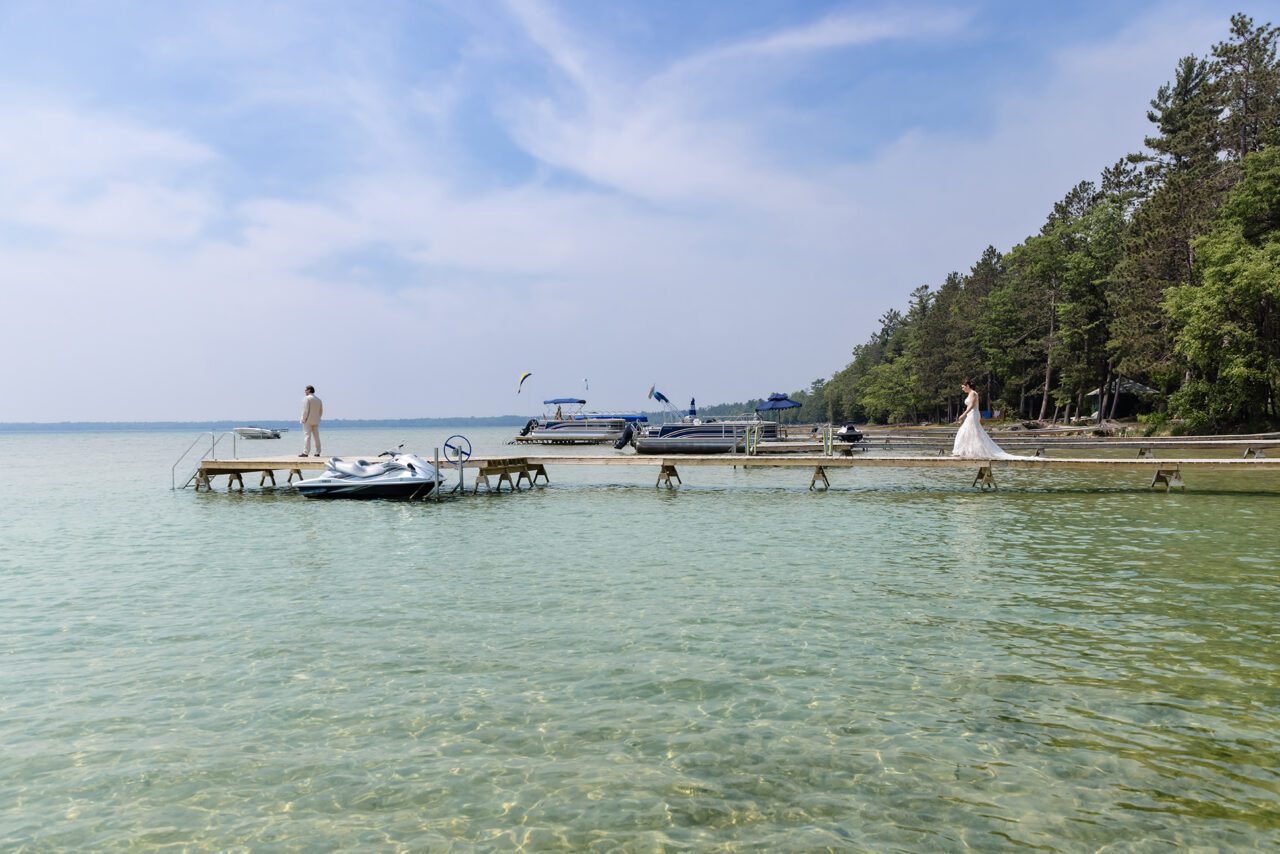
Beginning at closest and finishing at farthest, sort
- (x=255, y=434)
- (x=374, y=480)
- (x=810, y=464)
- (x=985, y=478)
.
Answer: (x=374, y=480), (x=985, y=478), (x=810, y=464), (x=255, y=434)

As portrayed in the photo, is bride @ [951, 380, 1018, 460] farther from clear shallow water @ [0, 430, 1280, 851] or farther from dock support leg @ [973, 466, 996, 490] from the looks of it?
clear shallow water @ [0, 430, 1280, 851]

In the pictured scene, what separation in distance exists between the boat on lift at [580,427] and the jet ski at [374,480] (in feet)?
130

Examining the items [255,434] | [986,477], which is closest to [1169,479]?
[986,477]

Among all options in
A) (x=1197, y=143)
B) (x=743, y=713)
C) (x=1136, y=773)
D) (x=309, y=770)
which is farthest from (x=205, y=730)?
(x=1197, y=143)

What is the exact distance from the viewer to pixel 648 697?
6625mm

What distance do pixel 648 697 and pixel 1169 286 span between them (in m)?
46.7

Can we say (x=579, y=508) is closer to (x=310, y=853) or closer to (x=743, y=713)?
(x=743, y=713)

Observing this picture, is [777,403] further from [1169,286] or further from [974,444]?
[974,444]

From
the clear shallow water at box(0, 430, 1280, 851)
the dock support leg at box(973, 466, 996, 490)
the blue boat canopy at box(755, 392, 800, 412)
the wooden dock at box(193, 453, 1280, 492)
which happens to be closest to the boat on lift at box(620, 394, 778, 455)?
the blue boat canopy at box(755, 392, 800, 412)

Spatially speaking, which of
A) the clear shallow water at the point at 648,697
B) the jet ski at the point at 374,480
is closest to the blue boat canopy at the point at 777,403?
the jet ski at the point at 374,480

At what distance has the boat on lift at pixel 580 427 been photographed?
66938 millimetres

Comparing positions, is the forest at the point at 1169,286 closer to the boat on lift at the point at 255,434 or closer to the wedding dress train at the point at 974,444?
the wedding dress train at the point at 974,444

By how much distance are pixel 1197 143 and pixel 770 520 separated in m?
45.9

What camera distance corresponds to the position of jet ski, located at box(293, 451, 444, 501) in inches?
908
